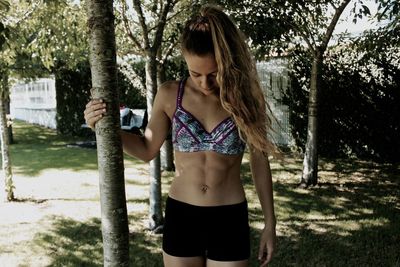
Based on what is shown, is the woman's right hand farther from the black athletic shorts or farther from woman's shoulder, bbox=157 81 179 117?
the black athletic shorts

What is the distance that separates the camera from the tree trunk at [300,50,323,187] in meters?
7.74

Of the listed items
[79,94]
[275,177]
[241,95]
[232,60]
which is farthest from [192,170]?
[79,94]

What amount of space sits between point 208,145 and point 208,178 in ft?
0.56

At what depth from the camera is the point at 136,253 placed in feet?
16.4

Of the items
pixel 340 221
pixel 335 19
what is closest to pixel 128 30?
pixel 335 19

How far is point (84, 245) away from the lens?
5.27m

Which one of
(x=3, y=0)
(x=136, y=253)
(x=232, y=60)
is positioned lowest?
(x=136, y=253)

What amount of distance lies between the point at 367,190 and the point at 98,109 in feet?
22.3

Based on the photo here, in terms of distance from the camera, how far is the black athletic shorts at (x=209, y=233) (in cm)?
226

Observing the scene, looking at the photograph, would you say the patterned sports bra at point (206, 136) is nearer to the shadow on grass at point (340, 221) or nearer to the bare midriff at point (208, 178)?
the bare midriff at point (208, 178)

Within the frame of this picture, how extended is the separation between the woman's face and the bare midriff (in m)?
0.33

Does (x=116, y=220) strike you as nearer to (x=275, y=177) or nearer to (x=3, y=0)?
(x=3, y=0)

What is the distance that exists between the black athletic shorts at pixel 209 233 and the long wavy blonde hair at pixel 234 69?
380 mm

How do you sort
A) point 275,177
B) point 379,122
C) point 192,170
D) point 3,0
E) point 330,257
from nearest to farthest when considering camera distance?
1. point 192,170
2. point 3,0
3. point 330,257
4. point 275,177
5. point 379,122
